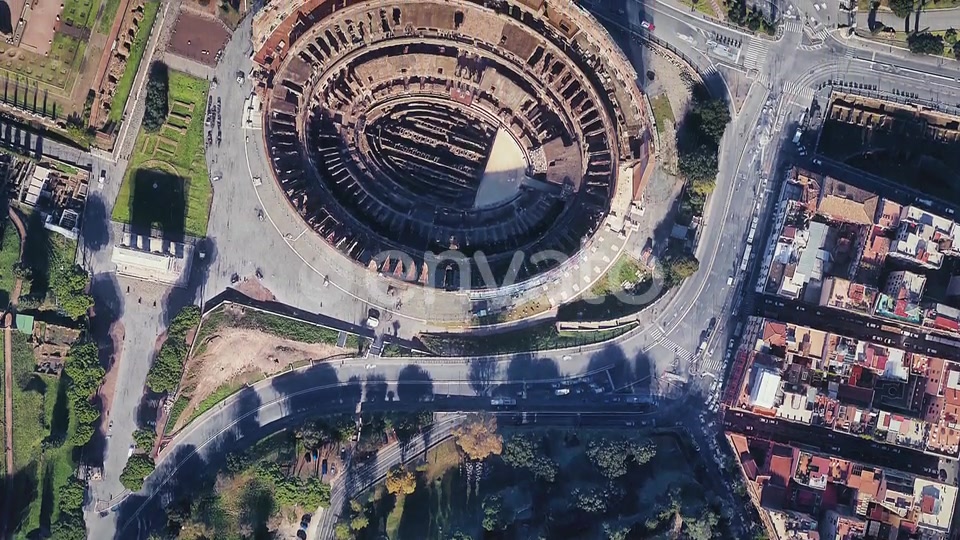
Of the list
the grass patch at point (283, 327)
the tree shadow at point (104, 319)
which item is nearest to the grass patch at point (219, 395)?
the grass patch at point (283, 327)

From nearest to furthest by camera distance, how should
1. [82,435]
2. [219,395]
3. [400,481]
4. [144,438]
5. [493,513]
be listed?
[493,513], [400,481], [82,435], [144,438], [219,395]

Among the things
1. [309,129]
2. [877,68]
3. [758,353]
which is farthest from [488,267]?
[877,68]

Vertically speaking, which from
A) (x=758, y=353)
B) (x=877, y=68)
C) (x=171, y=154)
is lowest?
(x=758, y=353)

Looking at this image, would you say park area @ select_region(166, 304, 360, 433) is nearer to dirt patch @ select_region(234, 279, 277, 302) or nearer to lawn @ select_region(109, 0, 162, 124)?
dirt patch @ select_region(234, 279, 277, 302)

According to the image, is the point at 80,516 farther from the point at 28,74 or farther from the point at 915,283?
the point at 915,283

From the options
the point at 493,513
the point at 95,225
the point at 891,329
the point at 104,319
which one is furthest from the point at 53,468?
the point at 891,329

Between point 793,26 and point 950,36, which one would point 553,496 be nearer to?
point 793,26

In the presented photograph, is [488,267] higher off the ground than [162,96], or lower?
lower
